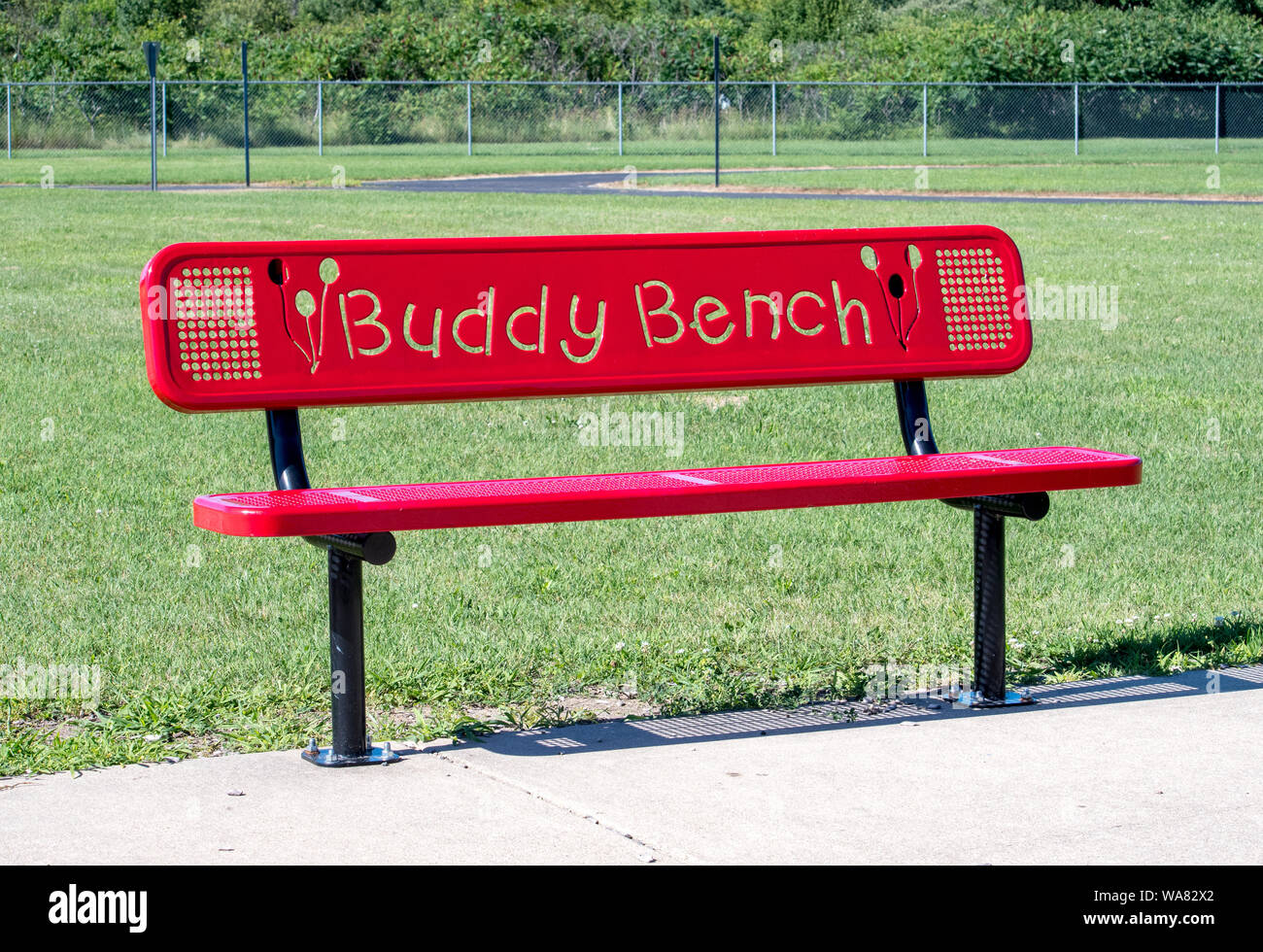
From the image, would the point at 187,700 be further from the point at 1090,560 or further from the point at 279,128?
the point at 279,128

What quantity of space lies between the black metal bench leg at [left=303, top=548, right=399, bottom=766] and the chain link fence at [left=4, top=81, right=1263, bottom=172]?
31.8m

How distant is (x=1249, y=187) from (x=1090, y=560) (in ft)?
75.7

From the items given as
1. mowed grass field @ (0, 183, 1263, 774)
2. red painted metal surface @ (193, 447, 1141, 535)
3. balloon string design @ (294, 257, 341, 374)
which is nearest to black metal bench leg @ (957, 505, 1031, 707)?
red painted metal surface @ (193, 447, 1141, 535)

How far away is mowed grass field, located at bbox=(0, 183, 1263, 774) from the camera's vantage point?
14.7ft

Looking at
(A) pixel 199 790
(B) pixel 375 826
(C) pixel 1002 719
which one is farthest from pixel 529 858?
(C) pixel 1002 719

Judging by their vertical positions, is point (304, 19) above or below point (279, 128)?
above

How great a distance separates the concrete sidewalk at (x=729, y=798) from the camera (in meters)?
3.36

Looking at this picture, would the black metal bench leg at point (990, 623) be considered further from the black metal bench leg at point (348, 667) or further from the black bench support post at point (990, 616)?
the black metal bench leg at point (348, 667)

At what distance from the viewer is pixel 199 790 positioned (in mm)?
3695

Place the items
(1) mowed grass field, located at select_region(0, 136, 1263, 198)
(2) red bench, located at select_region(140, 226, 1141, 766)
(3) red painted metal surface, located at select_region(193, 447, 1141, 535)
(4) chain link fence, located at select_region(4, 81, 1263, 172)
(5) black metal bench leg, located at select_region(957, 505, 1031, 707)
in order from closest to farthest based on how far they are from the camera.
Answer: (3) red painted metal surface, located at select_region(193, 447, 1141, 535) → (2) red bench, located at select_region(140, 226, 1141, 766) → (5) black metal bench leg, located at select_region(957, 505, 1031, 707) → (1) mowed grass field, located at select_region(0, 136, 1263, 198) → (4) chain link fence, located at select_region(4, 81, 1263, 172)

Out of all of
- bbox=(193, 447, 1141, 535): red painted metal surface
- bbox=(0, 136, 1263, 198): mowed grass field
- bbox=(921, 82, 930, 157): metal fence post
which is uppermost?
bbox=(921, 82, 930, 157): metal fence post

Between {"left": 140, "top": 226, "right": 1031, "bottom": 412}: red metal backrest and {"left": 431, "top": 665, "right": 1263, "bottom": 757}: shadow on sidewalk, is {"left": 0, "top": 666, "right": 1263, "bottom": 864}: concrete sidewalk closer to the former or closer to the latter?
{"left": 431, "top": 665, "right": 1263, "bottom": 757}: shadow on sidewalk

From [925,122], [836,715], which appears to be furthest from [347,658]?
[925,122]

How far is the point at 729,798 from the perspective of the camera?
12.1 ft
